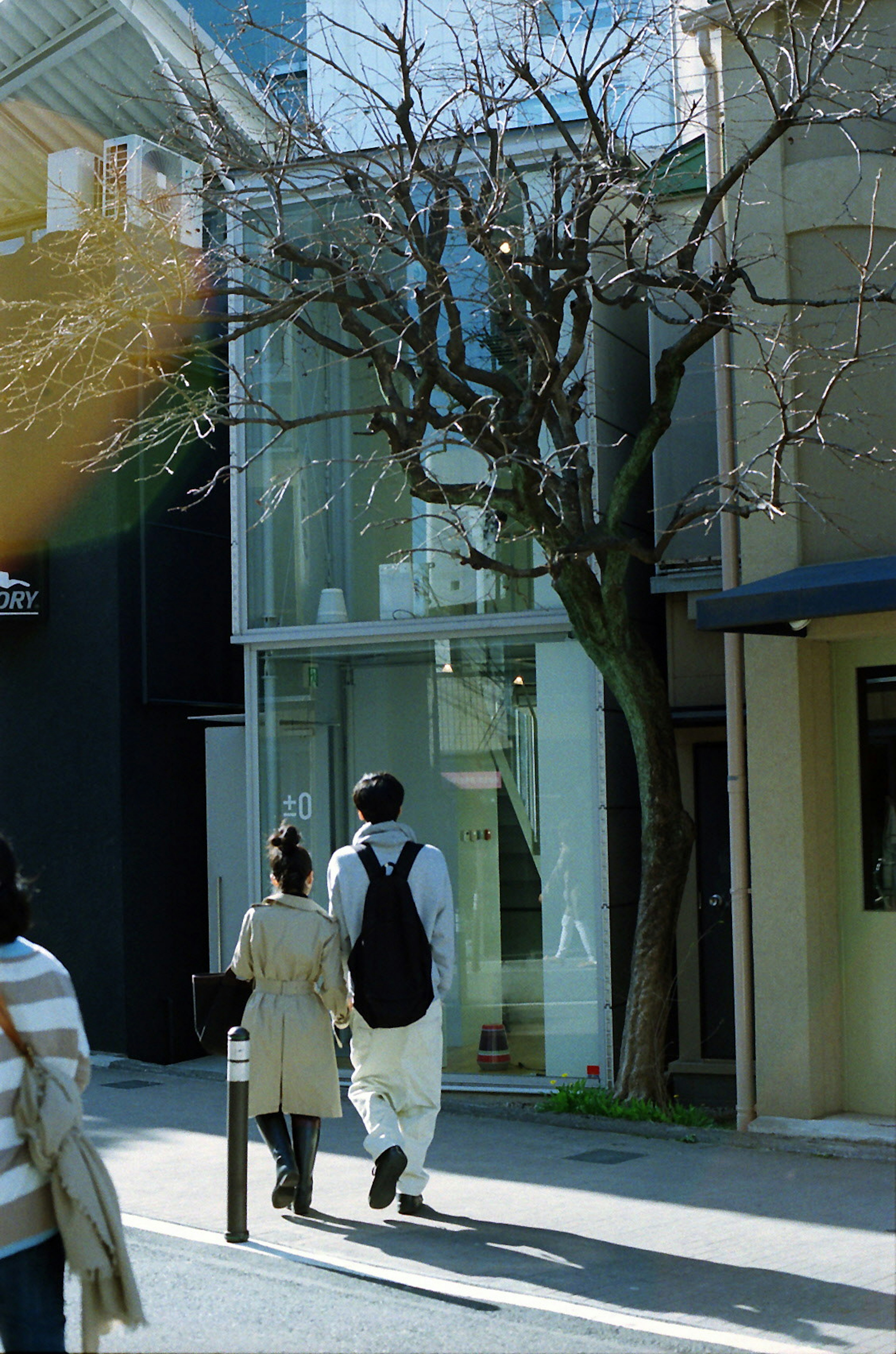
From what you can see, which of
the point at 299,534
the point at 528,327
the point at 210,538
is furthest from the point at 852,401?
the point at 210,538

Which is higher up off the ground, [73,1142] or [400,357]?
[400,357]

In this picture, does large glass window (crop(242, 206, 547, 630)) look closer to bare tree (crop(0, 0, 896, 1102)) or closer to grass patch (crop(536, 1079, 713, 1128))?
bare tree (crop(0, 0, 896, 1102))

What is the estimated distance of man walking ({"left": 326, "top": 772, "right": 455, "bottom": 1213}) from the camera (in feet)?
24.1

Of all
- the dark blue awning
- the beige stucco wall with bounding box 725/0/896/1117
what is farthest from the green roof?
the dark blue awning

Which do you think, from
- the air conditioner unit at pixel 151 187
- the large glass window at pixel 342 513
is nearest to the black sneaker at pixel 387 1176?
the large glass window at pixel 342 513

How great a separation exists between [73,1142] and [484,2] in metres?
8.94

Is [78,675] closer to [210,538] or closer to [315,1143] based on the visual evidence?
[210,538]

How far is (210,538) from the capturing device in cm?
1401

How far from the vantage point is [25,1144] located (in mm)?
4156

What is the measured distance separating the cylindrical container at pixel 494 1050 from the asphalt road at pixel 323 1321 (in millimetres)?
4927

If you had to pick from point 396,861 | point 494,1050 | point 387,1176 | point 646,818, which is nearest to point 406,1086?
point 387,1176

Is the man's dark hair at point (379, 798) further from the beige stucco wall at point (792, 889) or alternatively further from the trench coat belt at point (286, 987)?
the beige stucco wall at point (792, 889)

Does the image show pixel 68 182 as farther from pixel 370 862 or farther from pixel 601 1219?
pixel 601 1219

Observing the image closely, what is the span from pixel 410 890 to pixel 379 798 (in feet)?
1.56
